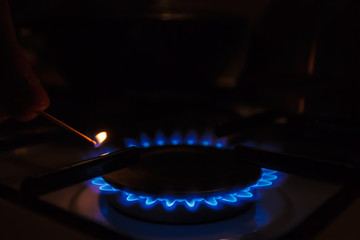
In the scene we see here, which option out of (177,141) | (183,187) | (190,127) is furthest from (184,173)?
(190,127)

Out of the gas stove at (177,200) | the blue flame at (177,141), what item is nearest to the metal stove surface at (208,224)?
the gas stove at (177,200)

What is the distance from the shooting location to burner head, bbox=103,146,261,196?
36 centimetres

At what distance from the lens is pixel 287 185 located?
446mm

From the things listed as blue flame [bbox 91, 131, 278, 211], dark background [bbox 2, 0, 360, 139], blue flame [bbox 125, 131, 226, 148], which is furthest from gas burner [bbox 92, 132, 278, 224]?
dark background [bbox 2, 0, 360, 139]

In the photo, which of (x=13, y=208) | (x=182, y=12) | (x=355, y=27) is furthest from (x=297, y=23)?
(x=13, y=208)

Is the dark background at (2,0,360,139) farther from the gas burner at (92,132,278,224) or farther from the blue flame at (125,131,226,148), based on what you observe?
the gas burner at (92,132,278,224)

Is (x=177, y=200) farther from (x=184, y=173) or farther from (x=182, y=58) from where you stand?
(x=182, y=58)

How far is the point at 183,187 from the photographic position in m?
0.36

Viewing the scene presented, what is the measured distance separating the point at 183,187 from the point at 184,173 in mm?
42

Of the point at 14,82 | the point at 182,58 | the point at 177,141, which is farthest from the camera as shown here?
the point at 182,58

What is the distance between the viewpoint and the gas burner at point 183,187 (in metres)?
0.35

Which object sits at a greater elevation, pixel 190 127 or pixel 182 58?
pixel 182 58

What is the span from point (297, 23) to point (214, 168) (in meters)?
0.44

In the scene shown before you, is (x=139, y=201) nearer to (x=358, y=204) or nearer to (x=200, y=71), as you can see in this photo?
(x=358, y=204)
